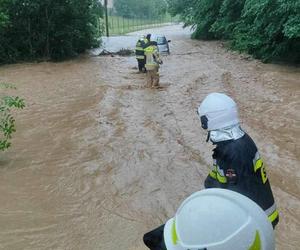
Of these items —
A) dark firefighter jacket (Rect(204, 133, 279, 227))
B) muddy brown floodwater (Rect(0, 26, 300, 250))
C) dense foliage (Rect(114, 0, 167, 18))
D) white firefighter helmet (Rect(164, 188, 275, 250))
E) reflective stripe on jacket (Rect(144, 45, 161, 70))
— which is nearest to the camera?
white firefighter helmet (Rect(164, 188, 275, 250))

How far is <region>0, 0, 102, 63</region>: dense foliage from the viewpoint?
21.7 meters

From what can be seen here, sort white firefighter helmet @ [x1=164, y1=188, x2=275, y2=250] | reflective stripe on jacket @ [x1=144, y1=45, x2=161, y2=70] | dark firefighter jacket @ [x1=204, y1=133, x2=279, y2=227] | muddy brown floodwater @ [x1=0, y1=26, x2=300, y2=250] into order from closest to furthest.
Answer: white firefighter helmet @ [x1=164, y1=188, x2=275, y2=250] → dark firefighter jacket @ [x1=204, y1=133, x2=279, y2=227] → muddy brown floodwater @ [x1=0, y1=26, x2=300, y2=250] → reflective stripe on jacket @ [x1=144, y1=45, x2=161, y2=70]

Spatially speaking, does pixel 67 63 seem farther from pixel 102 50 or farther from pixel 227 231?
pixel 227 231

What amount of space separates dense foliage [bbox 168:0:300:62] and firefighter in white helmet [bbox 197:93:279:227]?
512 inches

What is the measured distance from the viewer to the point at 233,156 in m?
3.30

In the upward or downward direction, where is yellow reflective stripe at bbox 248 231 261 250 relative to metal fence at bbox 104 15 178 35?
upward

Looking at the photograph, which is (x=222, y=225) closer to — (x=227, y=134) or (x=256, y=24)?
(x=227, y=134)

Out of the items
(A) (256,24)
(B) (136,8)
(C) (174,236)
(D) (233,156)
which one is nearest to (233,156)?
(D) (233,156)

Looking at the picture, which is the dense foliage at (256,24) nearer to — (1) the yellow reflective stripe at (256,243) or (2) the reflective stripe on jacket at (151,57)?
A: (2) the reflective stripe on jacket at (151,57)

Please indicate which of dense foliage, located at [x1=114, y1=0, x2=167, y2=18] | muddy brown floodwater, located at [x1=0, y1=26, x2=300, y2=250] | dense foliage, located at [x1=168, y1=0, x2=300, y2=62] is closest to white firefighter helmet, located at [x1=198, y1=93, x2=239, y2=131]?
muddy brown floodwater, located at [x1=0, y1=26, x2=300, y2=250]

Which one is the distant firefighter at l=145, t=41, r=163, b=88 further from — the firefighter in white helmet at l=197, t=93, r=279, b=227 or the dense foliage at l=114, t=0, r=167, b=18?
the dense foliage at l=114, t=0, r=167, b=18

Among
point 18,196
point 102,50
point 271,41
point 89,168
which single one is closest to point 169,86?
point 271,41

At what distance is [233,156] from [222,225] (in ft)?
5.07

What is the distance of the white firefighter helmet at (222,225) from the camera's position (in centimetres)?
179
